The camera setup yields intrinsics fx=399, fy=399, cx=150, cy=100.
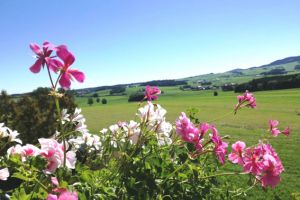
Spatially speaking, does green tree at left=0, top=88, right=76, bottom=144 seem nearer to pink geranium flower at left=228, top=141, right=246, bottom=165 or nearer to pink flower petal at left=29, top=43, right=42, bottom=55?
pink geranium flower at left=228, top=141, right=246, bottom=165

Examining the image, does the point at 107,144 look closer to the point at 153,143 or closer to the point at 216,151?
the point at 153,143

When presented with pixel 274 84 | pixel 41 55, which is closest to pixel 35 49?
pixel 41 55

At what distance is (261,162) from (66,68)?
0.96 meters

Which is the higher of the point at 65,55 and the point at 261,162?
the point at 65,55

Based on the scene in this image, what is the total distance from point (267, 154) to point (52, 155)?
3.05 ft

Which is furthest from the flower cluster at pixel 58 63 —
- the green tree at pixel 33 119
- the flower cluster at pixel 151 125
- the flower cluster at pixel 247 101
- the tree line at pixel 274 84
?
the tree line at pixel 274 84

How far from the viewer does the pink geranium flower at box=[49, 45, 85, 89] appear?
1.38 meters

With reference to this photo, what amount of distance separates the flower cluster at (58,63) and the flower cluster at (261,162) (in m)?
0.88

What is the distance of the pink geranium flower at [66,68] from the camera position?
1379 mm

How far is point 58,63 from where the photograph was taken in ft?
4.59

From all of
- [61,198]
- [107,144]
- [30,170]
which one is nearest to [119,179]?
[30,170]

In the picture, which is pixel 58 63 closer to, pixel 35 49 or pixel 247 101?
pixel 35 49

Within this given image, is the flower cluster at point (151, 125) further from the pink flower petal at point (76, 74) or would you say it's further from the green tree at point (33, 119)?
the green tree at point (33, 119)

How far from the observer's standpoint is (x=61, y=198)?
98cm
